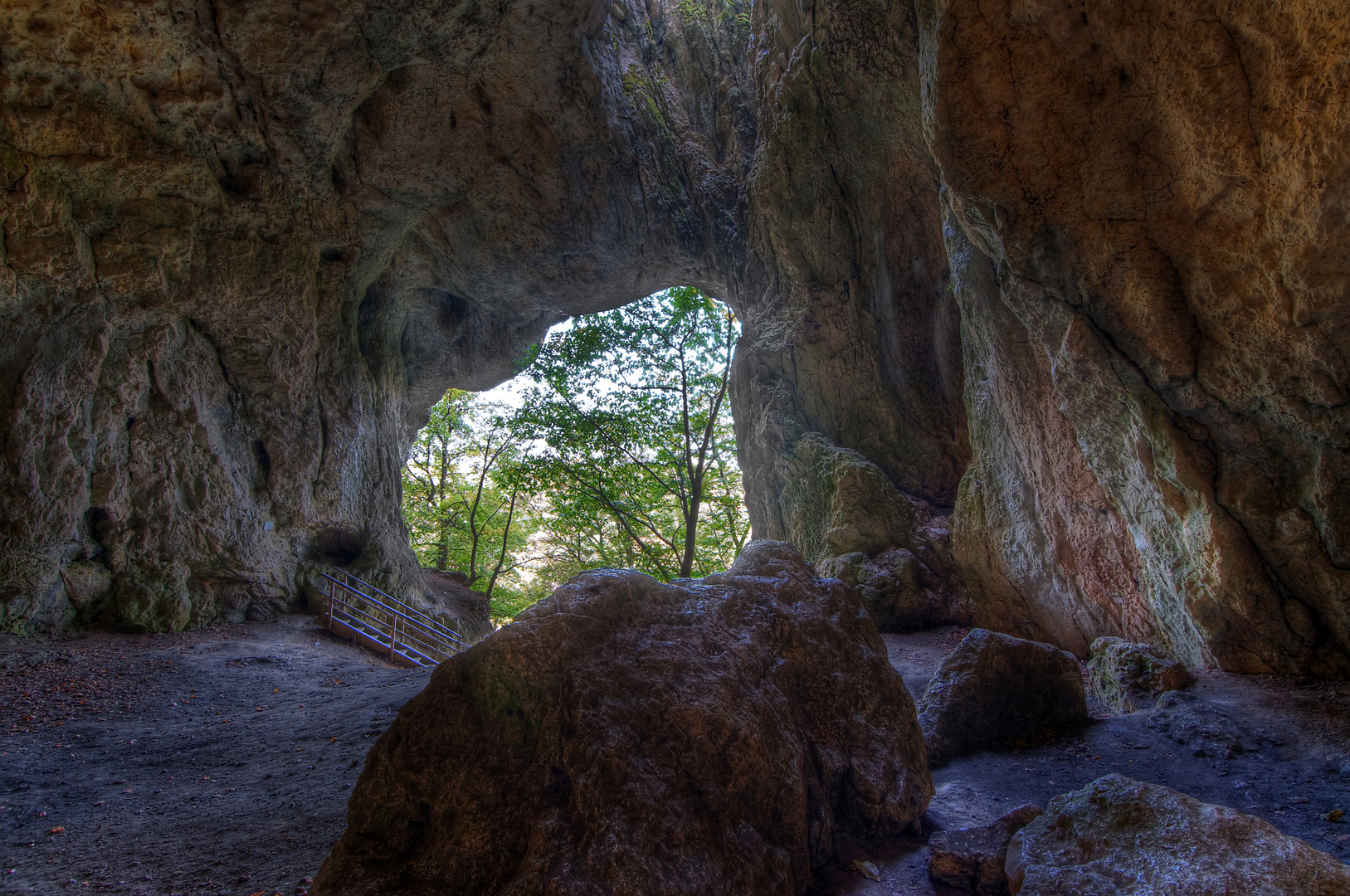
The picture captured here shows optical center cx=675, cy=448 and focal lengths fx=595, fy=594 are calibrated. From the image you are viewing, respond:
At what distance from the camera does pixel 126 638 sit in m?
7.58

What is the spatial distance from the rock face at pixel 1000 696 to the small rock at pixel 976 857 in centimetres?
161

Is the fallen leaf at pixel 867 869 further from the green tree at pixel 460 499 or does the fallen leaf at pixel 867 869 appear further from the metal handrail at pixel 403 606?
the green tree at pixel 460 499

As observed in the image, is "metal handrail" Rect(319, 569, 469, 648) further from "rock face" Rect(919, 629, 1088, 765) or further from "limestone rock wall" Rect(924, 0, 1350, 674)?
"limestone rock wall" Rect(924, 0, 1350, 674)

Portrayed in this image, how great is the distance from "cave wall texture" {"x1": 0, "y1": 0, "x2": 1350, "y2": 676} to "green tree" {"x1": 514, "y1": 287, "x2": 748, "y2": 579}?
58.8 inches

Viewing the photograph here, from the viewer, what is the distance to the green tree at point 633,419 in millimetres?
15859

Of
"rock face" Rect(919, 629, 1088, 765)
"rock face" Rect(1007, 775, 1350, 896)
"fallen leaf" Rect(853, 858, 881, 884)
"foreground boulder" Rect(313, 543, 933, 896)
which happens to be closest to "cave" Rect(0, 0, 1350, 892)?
"rock face" Rect(919, 629, 1088, 765)

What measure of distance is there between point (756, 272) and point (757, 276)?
9 centimetres

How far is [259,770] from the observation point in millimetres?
4430

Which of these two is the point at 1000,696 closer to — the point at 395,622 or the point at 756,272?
the point at 395,622

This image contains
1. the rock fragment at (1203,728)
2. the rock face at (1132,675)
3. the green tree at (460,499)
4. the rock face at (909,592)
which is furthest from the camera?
the green tree at (460,499)

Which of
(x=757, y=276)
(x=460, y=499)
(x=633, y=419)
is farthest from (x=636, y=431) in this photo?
(x=460, y=499)

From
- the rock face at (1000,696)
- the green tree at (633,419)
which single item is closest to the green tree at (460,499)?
the green tree at (633,419)

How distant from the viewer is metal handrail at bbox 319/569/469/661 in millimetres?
10016

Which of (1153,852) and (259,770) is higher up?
(1153,852)
